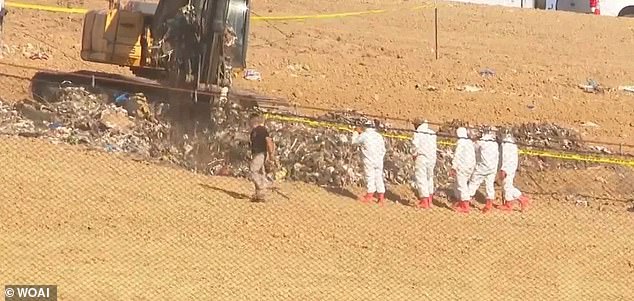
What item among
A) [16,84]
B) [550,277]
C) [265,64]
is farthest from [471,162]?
[265,64]

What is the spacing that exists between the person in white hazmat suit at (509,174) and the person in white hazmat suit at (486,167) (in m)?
0.11

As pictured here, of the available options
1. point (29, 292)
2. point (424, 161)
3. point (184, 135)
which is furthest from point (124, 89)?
point (29, 292)

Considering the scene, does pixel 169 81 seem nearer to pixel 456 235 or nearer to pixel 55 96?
pixel 55 96

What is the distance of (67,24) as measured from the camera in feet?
89.9

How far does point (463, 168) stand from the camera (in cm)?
1764

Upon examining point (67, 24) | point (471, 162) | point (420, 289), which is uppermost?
point (67, 24)

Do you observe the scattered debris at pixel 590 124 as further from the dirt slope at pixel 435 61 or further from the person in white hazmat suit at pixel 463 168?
the person in white hazmat suit at pixel 463 168

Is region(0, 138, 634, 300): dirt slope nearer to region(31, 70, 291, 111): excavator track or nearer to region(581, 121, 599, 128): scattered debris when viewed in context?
region(31, 70, 291, 111): excavator track

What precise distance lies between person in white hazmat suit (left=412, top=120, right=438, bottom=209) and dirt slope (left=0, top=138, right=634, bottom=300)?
14.5 inches

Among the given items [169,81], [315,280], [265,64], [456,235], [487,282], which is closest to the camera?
[315,280]

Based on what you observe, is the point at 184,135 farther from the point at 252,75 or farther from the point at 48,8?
the point at 48,8

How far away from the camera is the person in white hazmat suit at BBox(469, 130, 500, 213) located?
17766mm

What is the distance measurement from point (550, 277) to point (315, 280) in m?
3.10

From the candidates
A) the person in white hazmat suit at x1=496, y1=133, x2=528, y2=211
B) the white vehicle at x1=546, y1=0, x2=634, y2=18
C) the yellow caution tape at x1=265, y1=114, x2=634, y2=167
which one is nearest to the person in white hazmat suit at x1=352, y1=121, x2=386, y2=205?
the yellow caution tape at x1=265, y1=114, x2=634, y2=167
